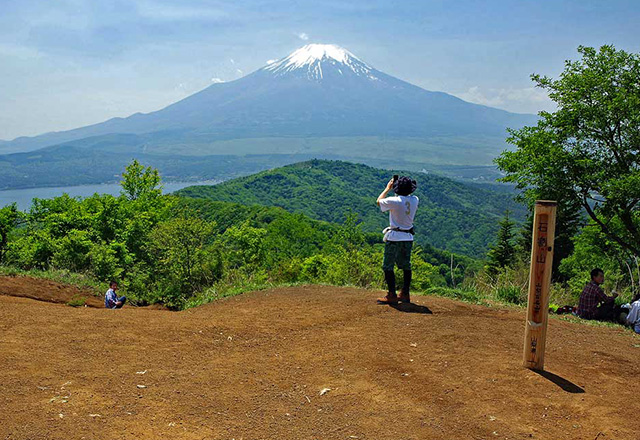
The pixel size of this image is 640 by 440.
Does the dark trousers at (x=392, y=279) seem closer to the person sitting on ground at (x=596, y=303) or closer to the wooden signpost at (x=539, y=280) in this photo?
the wooden signpost at (x=539, y=280)

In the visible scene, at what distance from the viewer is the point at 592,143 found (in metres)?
14.9

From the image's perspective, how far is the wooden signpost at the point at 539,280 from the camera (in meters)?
4.08

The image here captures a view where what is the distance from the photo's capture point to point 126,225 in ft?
73.1

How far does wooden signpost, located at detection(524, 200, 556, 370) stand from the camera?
408cm

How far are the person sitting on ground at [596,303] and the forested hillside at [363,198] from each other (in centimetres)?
5927

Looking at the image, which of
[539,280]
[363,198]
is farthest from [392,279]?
[363,198]

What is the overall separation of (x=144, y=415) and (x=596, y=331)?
19.2 ft

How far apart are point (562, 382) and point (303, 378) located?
7.45 feet

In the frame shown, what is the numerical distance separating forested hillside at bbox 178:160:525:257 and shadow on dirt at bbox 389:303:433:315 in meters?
60.5

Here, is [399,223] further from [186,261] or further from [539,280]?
[186,261]

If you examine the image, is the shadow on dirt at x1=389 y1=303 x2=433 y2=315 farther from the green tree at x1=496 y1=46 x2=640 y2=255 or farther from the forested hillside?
the forested hillside

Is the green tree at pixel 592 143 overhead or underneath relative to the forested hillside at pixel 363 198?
overhead

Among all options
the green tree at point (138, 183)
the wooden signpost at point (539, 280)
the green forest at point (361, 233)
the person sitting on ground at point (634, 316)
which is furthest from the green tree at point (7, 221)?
the person sitting on ground at point (634, 316)

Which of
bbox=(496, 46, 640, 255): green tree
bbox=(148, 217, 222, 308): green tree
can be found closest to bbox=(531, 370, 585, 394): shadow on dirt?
bbox=(148, 217, 222, 308): green tree
